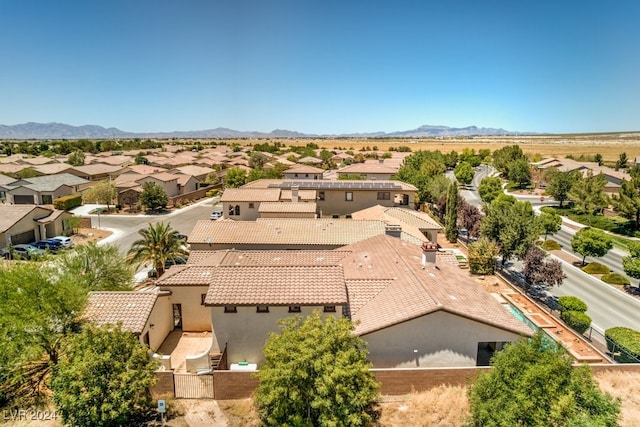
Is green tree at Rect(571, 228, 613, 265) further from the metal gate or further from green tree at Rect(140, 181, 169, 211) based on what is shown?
green tree at Rect(140, 181, 169, 211)

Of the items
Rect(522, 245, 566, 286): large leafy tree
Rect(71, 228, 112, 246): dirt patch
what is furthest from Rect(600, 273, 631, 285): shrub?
Rect(71, 228, 112, 246): dirt patch

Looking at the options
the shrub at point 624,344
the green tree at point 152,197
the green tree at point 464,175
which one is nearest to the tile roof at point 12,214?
the green tree at point 152,197

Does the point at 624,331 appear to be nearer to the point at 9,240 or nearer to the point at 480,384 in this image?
the point at 480,384

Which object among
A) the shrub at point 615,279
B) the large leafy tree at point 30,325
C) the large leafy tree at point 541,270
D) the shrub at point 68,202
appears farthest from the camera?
the shrub at point 68,202

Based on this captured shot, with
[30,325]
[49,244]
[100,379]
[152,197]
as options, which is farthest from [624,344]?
[152,197]

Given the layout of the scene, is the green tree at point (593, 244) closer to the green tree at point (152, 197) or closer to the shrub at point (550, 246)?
the shrub at point (550, 246)

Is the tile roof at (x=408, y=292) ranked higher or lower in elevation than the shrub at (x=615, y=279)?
higher

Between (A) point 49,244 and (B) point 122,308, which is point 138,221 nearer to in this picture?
(A) point 49,244

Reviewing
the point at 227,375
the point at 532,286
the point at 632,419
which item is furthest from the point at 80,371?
the point at 532,286
